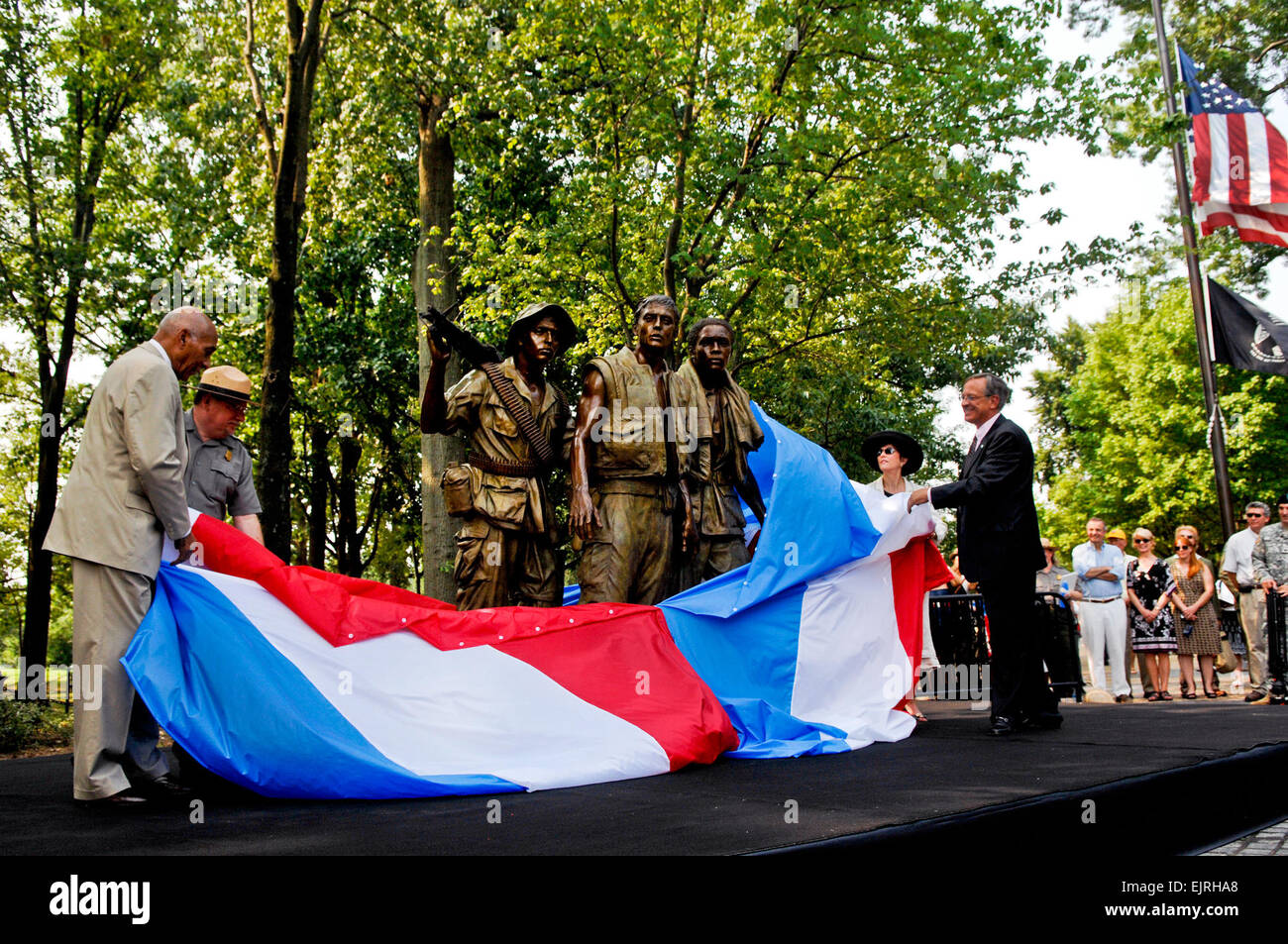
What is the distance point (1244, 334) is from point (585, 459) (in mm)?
14102

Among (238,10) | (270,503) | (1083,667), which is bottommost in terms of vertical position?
(1083,667)

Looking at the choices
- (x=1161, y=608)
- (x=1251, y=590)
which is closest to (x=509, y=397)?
(x=1161, y=608)

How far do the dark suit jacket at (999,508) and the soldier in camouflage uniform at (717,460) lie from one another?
1.29 metres

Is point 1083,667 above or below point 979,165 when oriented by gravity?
below

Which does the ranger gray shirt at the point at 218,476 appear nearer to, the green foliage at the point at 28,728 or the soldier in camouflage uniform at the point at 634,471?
the soldier in camouflage uniform at the point at 634,471

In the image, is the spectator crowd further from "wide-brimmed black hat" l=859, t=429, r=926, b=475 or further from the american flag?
the american flag

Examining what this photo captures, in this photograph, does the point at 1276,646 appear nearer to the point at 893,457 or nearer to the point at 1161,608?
the point at 1161,608

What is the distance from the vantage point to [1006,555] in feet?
21.1

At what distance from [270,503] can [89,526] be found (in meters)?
6.20

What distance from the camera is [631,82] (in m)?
13.9

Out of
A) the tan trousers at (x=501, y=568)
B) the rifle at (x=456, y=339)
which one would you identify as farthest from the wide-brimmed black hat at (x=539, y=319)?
the tan trousers at (x=501, y=568)

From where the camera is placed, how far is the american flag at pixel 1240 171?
54.4 ft
